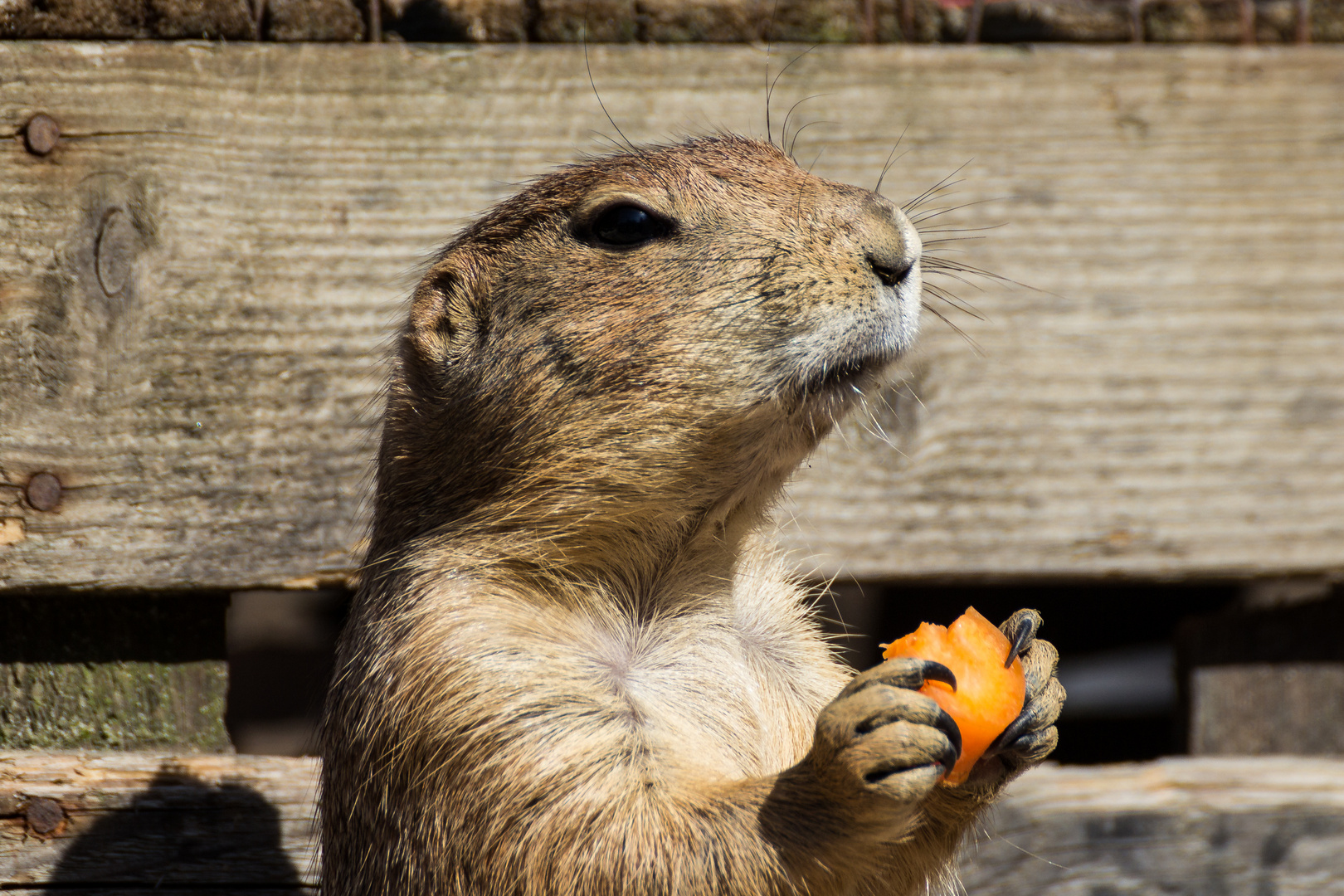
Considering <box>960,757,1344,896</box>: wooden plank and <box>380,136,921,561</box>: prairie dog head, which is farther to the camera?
<box>960,757,1344,896</box>: wooden plank

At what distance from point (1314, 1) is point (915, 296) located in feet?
6.37

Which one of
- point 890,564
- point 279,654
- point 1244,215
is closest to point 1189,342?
point 1244,215

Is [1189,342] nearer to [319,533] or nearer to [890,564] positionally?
[890,564]

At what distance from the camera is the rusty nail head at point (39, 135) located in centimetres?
285

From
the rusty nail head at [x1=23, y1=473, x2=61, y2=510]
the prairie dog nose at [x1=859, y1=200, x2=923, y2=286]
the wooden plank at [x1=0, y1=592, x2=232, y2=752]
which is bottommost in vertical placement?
the wooden plank at [x1=0, y1=592, x2=232, y2=752]

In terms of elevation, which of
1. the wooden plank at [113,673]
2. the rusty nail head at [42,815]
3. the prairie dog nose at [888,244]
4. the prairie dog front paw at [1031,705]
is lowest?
the rusty nail head at [42,815]

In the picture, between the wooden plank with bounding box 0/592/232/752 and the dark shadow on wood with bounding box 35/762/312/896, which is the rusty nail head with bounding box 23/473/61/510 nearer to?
the wooden plank with bounding box 0/592/232/752

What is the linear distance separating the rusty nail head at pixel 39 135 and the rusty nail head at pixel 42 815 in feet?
5.33

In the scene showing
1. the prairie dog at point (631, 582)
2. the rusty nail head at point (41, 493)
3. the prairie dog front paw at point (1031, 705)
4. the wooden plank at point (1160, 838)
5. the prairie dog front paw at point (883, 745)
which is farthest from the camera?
the wooden plank at point (1160, 838)

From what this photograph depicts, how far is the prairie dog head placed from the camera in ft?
7.64

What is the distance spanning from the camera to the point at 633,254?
2506 millimetres

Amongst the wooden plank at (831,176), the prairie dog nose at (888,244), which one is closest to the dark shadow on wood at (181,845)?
the wooden plank at (831,176)

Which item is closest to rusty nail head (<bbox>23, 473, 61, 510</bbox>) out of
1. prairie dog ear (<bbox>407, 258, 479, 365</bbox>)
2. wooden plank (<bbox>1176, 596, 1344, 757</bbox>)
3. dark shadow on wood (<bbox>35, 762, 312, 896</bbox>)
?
dark shadow on wood (<bbox>35, 762, 312, 896</bbox>)

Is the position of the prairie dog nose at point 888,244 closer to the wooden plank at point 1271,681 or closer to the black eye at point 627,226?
the black eye at point 627,226
